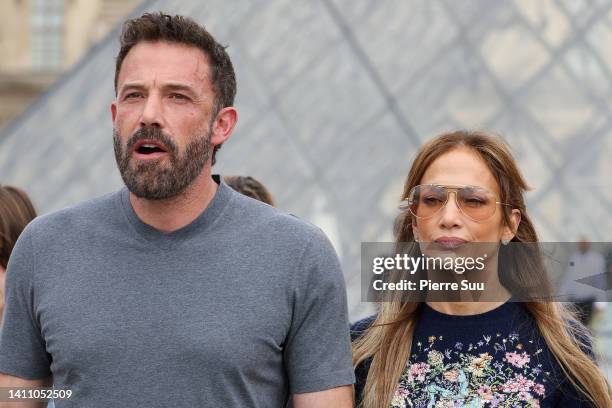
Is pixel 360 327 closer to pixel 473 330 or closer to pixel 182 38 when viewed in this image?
pixel 473 330

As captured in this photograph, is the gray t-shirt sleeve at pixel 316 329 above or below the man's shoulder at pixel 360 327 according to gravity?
below

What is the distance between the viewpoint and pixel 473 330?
264 centimetres

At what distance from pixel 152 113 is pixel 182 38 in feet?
0.61

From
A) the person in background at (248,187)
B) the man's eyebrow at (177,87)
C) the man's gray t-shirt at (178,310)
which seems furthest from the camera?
the person in background at (248,187)

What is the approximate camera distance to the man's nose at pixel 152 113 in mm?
2355

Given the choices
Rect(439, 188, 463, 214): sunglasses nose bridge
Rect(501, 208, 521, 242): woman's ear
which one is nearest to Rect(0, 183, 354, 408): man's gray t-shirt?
Rect(439, 188, 463, 214): sunglasses nose bridge

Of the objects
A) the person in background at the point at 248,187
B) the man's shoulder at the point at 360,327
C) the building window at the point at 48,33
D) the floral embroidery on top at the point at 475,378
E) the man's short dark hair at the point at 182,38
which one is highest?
the building window at the point at 48,33

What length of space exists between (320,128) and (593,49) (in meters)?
3.05

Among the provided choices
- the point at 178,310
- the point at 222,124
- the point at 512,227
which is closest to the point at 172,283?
the point at 178,310

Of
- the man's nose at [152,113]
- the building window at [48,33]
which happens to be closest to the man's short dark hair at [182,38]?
the man's nose at [152,113]

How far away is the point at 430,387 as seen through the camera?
260 cm

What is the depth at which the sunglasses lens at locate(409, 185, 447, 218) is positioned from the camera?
2.66 meters

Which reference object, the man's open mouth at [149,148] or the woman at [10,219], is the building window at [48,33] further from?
the man's open mouth at [149,148]

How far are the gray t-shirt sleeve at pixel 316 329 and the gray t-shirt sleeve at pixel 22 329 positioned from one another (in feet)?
1.55
